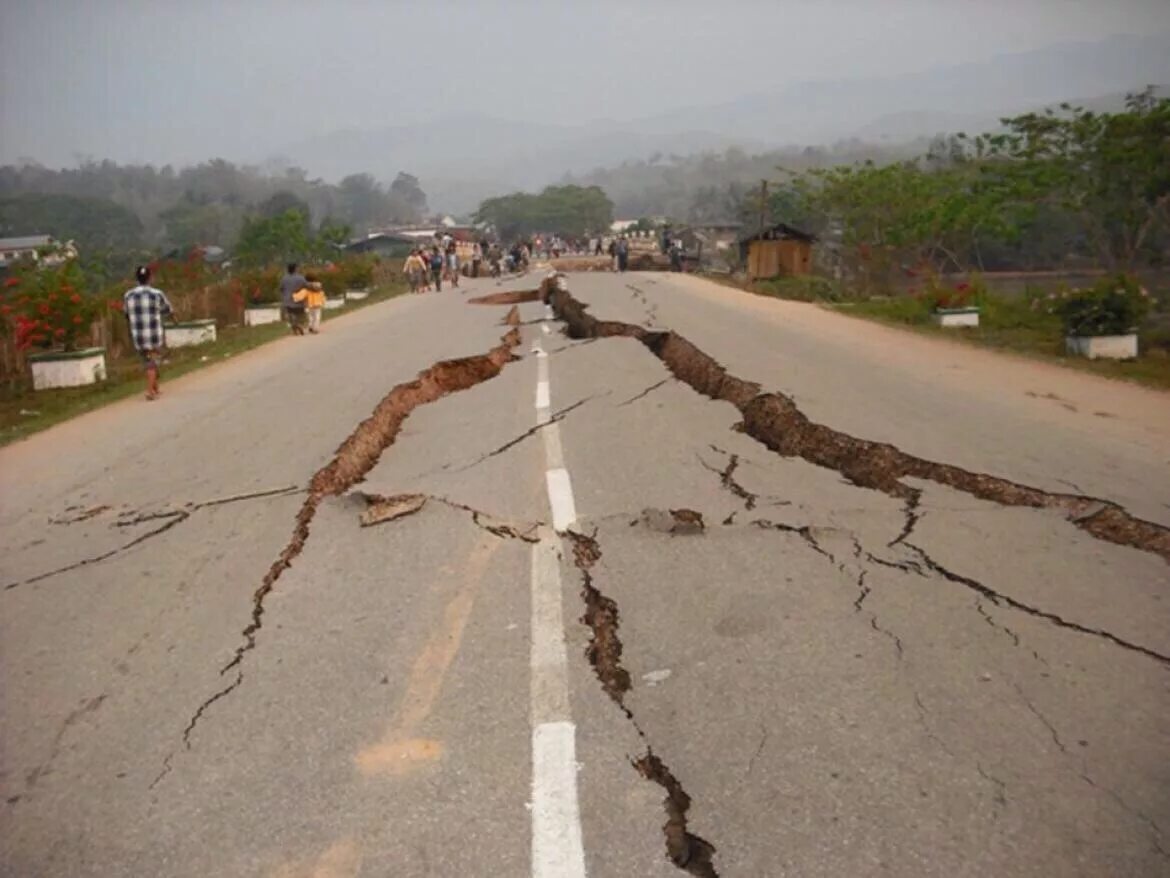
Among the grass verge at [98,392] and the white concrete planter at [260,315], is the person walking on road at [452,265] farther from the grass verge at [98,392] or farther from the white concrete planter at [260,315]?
the grass verge at [98,392]

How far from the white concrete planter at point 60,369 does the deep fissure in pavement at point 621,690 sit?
1179 cm

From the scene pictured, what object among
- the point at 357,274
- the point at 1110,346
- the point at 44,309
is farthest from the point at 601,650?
the point at 357,274

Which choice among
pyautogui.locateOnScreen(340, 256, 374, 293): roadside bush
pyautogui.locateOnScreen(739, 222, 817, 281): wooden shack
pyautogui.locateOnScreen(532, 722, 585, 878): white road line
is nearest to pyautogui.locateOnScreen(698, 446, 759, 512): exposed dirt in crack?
pyautogui.locateOnScreen(532, 722, 585, 878): white road line

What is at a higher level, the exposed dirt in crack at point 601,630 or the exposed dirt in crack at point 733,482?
the exposed dirt in crack at point 733,482

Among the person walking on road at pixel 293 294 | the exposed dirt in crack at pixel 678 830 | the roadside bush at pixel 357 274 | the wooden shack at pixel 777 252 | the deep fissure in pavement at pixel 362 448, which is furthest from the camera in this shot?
the wooden shack at pixel 777 252

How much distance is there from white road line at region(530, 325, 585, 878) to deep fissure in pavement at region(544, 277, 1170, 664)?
1544 mm

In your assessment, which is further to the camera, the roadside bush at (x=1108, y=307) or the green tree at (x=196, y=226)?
the green tree at (x=196, y=226)

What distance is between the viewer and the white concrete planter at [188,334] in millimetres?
19516

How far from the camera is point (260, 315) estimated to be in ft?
81.7

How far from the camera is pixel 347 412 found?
977 centimetres

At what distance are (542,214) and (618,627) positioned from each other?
128 meters

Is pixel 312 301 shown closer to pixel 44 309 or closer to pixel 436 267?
pixel 44 309

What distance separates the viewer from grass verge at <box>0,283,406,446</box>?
1175 centimetres

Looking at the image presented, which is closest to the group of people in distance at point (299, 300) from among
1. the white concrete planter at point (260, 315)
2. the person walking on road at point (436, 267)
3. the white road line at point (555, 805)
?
the white concrete planter at point (260, 315)
